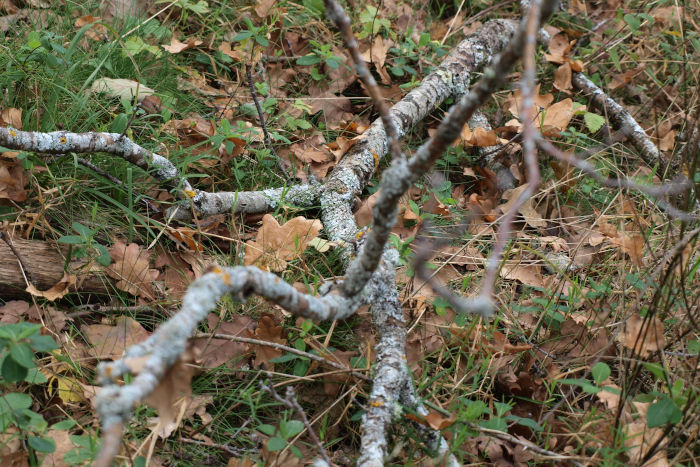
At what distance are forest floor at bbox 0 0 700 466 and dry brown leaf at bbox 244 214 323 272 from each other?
0.01 m

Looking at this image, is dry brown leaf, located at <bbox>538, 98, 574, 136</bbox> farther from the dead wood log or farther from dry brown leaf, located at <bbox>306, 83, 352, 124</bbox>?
the dead wood log

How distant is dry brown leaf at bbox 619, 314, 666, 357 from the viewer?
1.82m

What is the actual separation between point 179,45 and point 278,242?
1.44 metres

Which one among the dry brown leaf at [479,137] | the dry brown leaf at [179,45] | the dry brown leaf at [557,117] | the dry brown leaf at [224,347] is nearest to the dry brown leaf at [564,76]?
the dry brown leaf at [557,117]

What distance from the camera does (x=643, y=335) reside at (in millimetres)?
1883

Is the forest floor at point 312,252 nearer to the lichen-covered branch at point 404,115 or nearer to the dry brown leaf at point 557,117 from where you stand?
the dry brown leaf at point 557,117

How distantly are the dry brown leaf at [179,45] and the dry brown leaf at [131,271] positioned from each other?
1.35 meters

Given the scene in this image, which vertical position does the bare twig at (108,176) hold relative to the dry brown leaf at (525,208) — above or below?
above

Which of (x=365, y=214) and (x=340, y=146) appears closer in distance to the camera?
(x=365, y=214)

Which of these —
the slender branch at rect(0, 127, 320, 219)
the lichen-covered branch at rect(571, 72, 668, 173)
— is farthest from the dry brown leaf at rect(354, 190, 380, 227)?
the lichen-covered branch at rect(571, 72, 668, 173)

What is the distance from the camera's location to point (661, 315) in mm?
1992

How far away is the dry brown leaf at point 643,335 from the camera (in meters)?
1.82

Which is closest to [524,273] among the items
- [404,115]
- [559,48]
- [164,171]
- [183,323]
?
[404,115]

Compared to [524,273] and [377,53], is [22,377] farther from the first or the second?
[377,53]
